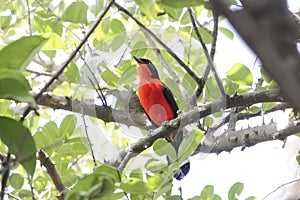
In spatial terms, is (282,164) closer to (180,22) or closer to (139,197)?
(180,22)

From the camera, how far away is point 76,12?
4.86 ft

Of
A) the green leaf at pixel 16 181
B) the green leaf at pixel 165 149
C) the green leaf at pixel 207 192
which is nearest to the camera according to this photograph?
the green leaf at pixel 165 149

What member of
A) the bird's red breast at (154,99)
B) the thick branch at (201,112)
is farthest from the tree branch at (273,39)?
the bird's red breast at (154,99)

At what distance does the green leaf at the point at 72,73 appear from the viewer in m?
1.65

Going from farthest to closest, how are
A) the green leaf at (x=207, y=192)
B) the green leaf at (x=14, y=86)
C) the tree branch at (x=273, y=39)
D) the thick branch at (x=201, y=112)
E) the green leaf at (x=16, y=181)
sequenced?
1. the green leaf at (x=16, y=181)
2. the green leaf at (x=207, y=192)
3. the thick branch at (x=201, y=112)
4. the green leaf at (x=14, y=86)
5. the tree branch at (x=273, y=39)

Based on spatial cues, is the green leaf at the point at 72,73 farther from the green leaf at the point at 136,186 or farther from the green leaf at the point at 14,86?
the green leaf at the point at 14,86

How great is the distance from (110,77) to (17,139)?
1.26 metres

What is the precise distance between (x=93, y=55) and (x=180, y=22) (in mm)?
358

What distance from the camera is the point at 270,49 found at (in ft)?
0.55

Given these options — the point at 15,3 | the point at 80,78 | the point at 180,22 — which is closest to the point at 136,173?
the point at 80,78

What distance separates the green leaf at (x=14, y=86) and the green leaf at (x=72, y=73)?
1.23 metres

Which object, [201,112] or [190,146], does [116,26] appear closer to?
[201,112]

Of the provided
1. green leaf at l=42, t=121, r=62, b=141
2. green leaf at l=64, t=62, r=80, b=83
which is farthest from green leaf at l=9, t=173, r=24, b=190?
green leaf at l=64, t=62, r=80, b=83

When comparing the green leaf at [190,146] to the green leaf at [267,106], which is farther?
the green leaf at [267,106]
